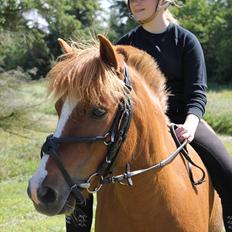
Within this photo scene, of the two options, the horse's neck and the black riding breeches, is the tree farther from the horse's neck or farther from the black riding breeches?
the horse's neck

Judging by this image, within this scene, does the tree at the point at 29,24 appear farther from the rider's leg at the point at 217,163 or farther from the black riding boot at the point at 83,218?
the rider's leg at the point at 217,163

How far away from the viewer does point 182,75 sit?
3600 millimetres

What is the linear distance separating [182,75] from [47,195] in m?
1.71

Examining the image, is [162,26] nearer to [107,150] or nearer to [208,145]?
[208,145]

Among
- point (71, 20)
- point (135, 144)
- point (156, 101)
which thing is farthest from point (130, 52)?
point (71, 20)

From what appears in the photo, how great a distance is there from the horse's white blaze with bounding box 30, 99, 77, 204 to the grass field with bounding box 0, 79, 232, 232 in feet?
17.0

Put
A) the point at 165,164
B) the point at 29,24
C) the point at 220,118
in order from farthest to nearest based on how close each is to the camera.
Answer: the point at 220,118 < the point at 29,24 < the point at 165,164

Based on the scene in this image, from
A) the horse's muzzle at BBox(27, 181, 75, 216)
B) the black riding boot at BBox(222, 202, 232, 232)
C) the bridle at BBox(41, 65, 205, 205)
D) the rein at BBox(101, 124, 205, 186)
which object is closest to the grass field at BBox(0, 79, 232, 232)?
the black riding boot at BBox(222, 202, 232, 232)

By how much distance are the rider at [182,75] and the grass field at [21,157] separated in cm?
434

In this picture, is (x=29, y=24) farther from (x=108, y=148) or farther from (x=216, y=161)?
(x=108, y=148)

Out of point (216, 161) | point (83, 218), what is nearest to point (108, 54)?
point (216, 161)

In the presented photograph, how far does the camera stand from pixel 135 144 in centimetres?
269

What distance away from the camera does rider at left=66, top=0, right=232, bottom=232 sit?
3.42m

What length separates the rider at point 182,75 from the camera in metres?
3.42
